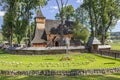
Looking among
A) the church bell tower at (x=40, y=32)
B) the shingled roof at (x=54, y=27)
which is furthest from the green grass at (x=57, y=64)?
the shingled roof at (x=54, y=27)

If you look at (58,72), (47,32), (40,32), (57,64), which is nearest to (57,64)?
(57,64)

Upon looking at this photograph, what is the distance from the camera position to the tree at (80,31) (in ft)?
192

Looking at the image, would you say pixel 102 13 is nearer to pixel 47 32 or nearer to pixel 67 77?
pixel 47 32

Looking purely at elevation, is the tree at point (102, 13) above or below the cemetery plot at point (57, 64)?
above

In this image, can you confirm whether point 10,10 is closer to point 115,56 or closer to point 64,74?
point 115,56

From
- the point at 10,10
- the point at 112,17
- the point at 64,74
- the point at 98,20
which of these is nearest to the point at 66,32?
the point at 98,20

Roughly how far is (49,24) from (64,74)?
3865 centimetres

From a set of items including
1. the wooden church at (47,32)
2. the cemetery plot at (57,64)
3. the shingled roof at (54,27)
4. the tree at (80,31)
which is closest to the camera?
the cemetery plot at (57,64)

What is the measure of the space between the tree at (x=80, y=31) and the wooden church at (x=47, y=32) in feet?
4.83

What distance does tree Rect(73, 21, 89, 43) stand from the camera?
58375mm

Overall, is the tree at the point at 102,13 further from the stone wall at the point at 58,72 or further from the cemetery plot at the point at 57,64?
the stone wall at the point at 58,72

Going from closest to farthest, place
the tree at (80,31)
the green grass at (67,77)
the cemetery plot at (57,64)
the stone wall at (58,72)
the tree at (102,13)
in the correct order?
the green grass at (67,77), the stone wall at (58,72), the cemetery plot at (57,64), the tree at (102,13), the tree at (80,31)

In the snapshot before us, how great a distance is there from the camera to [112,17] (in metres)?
57.8

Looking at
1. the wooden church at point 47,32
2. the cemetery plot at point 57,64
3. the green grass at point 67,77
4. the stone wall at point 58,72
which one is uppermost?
the wooden church at point 47,32
